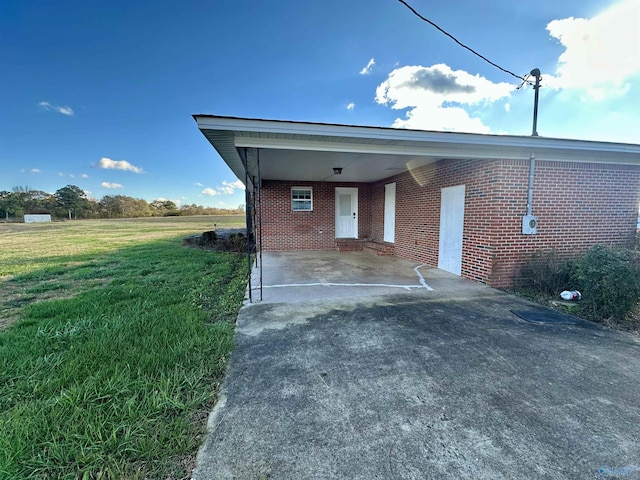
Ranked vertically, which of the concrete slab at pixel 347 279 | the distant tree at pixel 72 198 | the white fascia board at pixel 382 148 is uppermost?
the distant tree at pixel 72 198

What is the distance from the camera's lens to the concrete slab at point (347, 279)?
488cm

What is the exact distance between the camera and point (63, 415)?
179cm

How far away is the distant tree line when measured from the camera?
37.5 metres

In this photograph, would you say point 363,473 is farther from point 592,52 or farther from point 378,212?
point 378,212

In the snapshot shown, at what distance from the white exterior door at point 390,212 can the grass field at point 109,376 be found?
5995 millimetres

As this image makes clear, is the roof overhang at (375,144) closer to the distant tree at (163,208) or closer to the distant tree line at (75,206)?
the distant tree line at (75,206)

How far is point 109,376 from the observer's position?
2.25 meters

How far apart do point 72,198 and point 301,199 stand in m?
48.5

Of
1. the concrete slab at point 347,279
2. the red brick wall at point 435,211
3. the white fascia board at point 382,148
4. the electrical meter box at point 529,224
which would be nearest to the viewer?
Answer: the white fascia board at point 382,148

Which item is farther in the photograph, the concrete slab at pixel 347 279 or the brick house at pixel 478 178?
the concrete slab at pixel 347 279

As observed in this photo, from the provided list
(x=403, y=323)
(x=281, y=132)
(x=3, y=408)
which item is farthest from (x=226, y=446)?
(x=281, y=132)

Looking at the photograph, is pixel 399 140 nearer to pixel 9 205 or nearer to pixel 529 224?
pixel 529 224

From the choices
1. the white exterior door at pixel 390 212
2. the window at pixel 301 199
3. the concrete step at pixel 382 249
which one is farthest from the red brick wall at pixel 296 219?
the concrete step at pixel 382 249

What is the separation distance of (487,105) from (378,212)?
15.2 feet
